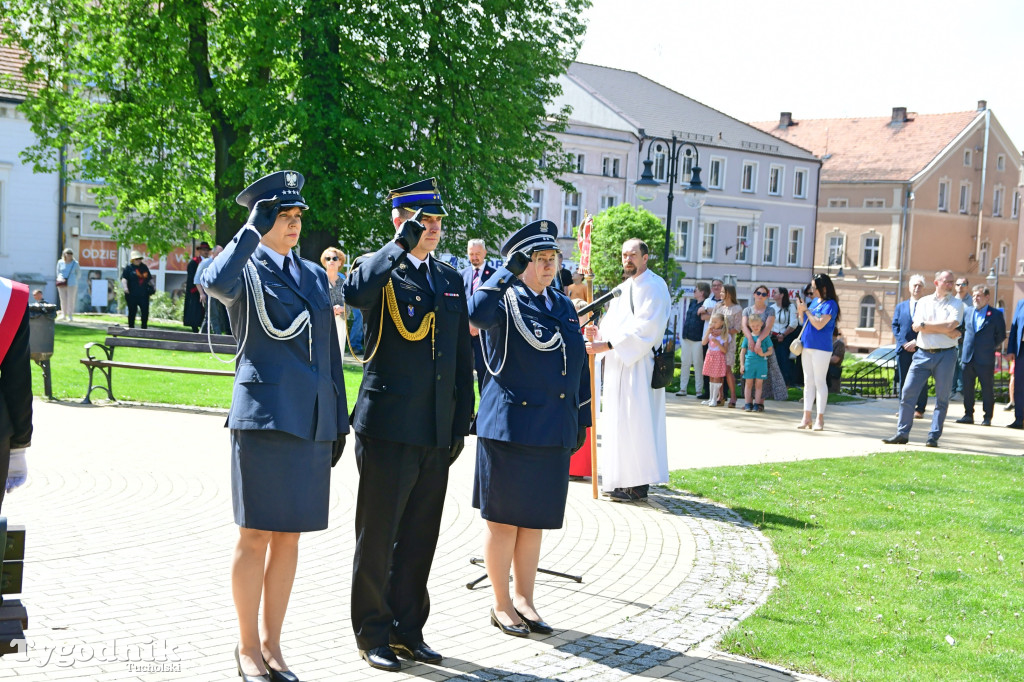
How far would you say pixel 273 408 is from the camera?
4.70m

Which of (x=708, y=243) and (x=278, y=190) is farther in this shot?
(x=708, y=243)

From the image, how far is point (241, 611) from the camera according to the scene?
15.8 ft

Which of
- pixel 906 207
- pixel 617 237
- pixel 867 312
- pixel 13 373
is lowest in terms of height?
pixel 13 373

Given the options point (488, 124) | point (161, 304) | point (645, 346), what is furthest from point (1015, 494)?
point (161, 304)

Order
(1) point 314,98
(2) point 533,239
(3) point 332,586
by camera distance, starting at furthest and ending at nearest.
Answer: (1) point 314,98
(3) point 332,586
(2) point 533,239

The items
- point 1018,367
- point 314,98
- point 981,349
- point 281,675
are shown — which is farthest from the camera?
point 314,98

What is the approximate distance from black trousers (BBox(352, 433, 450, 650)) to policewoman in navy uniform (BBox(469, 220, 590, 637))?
0.46m

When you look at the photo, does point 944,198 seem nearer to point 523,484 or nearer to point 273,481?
point 523,484

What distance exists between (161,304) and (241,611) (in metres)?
31.2

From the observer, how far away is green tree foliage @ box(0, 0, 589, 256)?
23.7 m

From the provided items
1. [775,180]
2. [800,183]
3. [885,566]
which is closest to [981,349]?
[885,566]

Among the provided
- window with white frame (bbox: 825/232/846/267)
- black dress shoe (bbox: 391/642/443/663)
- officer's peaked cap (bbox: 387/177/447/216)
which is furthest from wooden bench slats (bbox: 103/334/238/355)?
window with white frame (bbox: 825/232/846/267)

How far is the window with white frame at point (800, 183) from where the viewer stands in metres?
69.4

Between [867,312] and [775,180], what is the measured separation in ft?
33.0
